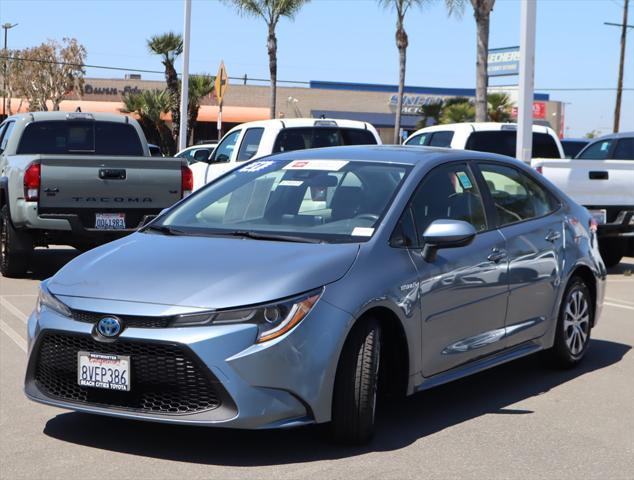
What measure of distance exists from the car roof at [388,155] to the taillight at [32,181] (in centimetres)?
550

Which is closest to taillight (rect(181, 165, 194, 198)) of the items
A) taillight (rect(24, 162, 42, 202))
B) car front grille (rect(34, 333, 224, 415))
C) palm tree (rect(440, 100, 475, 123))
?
taillight (rect(24, 162, 42, 202))

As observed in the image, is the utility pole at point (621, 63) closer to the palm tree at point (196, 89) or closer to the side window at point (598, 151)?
the palm tree at point (196, 89)

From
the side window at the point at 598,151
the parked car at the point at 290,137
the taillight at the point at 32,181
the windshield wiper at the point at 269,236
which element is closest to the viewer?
the windshield wiper at the point at 269,236

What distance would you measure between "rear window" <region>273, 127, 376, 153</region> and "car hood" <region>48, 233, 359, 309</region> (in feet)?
30.2

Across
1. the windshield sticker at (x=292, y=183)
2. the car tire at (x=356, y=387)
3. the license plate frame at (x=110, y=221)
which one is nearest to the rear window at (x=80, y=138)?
the license plate frame at (x=110, y=221)

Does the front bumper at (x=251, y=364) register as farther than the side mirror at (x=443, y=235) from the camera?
No

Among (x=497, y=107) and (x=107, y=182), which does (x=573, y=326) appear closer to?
(x=107, y=182)

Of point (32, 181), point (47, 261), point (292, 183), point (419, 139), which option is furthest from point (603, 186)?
point (292, 183)

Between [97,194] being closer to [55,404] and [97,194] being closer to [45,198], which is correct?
[45,198]

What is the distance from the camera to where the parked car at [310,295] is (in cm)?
532

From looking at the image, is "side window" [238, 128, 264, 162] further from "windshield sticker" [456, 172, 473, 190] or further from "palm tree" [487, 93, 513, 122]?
"palm tree" [487, 93, 513, 122]

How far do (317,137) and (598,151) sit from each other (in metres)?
4.77

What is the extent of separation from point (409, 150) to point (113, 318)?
2.57m

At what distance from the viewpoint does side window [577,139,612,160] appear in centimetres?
1739
